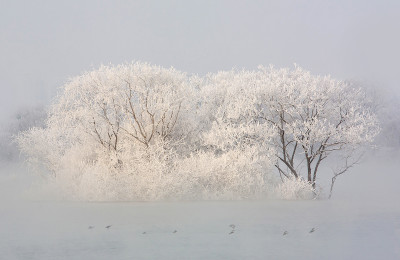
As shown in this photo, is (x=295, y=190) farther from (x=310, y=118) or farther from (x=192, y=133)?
(x=192, y=133)

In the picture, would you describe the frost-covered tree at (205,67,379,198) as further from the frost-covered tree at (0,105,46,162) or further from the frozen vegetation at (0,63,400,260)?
the frost-covered tree at (0,105,46,162)

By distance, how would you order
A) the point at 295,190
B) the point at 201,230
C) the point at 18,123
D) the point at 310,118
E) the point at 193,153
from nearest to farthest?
the point at 201,230 → the point at 295,190 → the point at 310,118 → the point at 193,153 → the point at 18,123

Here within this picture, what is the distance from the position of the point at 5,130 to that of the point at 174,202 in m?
27.6

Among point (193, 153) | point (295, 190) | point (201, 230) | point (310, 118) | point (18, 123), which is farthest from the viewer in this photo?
point (18, 123)

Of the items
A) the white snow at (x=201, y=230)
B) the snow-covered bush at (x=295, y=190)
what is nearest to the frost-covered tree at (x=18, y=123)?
the white snow at (x=201, y=230)

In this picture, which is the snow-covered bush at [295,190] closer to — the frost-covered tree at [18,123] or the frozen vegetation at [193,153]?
the frozen vegetation at [193,153]

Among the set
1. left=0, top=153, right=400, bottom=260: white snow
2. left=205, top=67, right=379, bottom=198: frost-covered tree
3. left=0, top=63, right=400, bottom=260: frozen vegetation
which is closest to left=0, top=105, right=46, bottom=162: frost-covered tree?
left=0, top=63, right=400, bottom=260: frozen vegetation

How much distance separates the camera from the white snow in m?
14.1

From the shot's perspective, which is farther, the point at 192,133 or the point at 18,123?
the point at 18,123

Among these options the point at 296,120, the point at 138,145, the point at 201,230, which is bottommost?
the point at 201,230

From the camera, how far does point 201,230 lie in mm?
17219

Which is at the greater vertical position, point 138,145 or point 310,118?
point 310,118

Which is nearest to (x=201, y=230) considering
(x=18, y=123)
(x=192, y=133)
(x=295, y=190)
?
(x=295, y=190)

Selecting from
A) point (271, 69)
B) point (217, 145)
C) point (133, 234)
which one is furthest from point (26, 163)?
point (133, 234)
